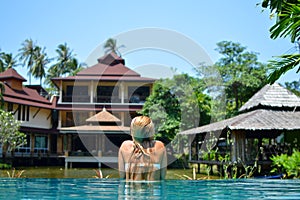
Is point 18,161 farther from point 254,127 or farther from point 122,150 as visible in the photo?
point 122,150

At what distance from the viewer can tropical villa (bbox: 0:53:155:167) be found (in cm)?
2775

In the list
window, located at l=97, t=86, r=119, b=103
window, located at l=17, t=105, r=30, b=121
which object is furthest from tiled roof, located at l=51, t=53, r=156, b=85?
window, located at l=17, t=105, r=30, b=121

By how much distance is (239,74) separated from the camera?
28.5m

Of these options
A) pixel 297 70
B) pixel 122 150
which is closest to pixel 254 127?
pixel 297 70

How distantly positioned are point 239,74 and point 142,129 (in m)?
25.2

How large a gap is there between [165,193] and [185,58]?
15455mm

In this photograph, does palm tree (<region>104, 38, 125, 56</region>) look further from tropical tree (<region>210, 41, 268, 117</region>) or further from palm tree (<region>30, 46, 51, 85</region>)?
tropical tree (<region>210, 41, 268, 117</region>)

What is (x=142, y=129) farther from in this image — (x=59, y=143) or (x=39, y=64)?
(x=39, y=64)

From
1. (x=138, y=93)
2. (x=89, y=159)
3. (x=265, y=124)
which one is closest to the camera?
(x=265, y=124)

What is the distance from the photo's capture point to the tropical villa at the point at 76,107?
2775 cm

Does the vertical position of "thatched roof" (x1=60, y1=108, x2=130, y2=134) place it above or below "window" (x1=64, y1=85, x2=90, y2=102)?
below

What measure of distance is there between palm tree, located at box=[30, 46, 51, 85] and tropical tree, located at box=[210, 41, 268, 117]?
2081cm

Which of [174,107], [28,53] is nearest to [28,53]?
[28,53]

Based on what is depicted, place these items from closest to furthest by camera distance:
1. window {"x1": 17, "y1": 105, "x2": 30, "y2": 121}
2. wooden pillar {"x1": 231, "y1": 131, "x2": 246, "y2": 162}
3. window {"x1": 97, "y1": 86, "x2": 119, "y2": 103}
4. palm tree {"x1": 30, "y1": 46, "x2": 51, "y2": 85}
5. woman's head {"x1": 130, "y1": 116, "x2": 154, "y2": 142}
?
woman's head {"x1": 130, "y1": 116, "x2": 154, "y2": 142} → wooden pillar {"x1": 231, "y1": 131, "x2": 246, "y2": 162} → window {"x1": 17, "y1": 105, "x2": 30, "y2": 121} → window {"x1": 97, "y1": 86, "x2": 119, "y2": 103} → palm tree {"x1": 30, "y1": 46, "x2": 51, "y2": 85}
